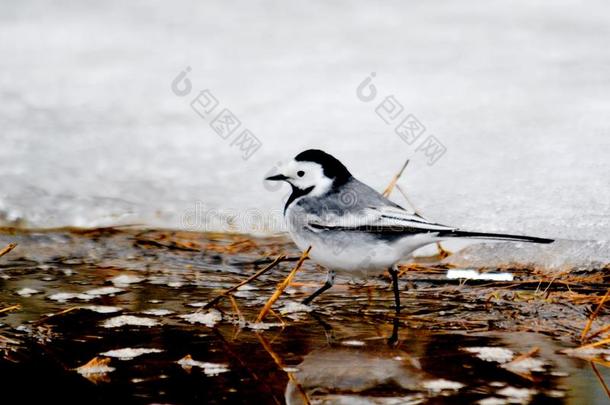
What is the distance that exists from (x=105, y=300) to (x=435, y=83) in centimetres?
426

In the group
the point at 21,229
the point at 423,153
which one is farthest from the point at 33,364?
the point at 423,153

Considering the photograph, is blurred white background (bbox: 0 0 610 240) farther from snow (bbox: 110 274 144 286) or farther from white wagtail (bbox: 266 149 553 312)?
white wagtail (bbox: 266 149 553 312)

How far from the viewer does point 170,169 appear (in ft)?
20.5

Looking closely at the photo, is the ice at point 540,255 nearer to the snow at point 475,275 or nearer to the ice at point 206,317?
the snow at point 475,275

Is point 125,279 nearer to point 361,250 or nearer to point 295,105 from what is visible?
point 361,250

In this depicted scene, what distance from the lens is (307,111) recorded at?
7004mm

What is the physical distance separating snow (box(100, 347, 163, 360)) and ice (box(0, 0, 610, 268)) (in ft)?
7.50

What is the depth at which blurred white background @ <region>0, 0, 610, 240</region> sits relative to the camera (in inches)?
224

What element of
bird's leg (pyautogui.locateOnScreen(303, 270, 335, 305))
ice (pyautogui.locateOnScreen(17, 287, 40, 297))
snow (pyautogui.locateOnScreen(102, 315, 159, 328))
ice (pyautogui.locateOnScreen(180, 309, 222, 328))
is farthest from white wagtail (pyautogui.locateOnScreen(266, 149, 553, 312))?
ice (pyautogui.locateOnScreen(17, 287, 40, 297))

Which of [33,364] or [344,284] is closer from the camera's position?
[33,364]

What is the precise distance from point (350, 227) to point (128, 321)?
1.02 m

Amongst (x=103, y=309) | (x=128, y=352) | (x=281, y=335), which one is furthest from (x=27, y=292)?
(x=281, y=335)

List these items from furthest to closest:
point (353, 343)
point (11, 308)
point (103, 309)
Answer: point (103, 309) → point (11, 308) → point (353, 343)

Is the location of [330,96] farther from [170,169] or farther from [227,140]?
[170,169]
